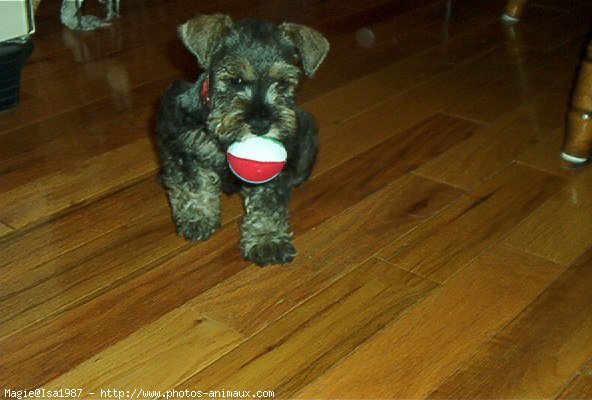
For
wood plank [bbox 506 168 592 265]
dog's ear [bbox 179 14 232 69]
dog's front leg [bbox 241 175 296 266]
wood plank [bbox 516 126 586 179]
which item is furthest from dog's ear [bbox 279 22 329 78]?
wood plank [bbox 516 126 586 179]

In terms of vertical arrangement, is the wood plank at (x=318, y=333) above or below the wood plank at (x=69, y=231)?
above

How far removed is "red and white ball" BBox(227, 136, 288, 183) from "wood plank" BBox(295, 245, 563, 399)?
52 centimetres

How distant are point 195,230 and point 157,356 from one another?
0.59 metres

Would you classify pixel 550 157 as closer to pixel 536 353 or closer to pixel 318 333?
pixel 536 353

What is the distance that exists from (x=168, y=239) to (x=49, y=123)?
1.01 meters

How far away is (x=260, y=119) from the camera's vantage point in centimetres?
229

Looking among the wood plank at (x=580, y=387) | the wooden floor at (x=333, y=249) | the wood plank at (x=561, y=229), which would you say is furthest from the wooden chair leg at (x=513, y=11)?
the wood plank at (x=580, y=387)

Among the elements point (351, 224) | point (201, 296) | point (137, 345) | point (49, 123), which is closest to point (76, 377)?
point (137, 345)

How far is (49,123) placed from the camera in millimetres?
3354

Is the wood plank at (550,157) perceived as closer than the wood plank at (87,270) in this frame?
No

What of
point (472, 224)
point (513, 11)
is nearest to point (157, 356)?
point (472, 224)

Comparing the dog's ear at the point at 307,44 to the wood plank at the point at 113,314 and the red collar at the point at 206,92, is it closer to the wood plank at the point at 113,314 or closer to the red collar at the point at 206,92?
the red collar at the point at 206,92

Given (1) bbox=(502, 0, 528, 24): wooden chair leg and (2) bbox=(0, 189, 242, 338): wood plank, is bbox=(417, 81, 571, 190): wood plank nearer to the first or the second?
(2) bbox=(0, 189, 242, 338): wood plank

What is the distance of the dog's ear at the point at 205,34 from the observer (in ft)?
7.83
